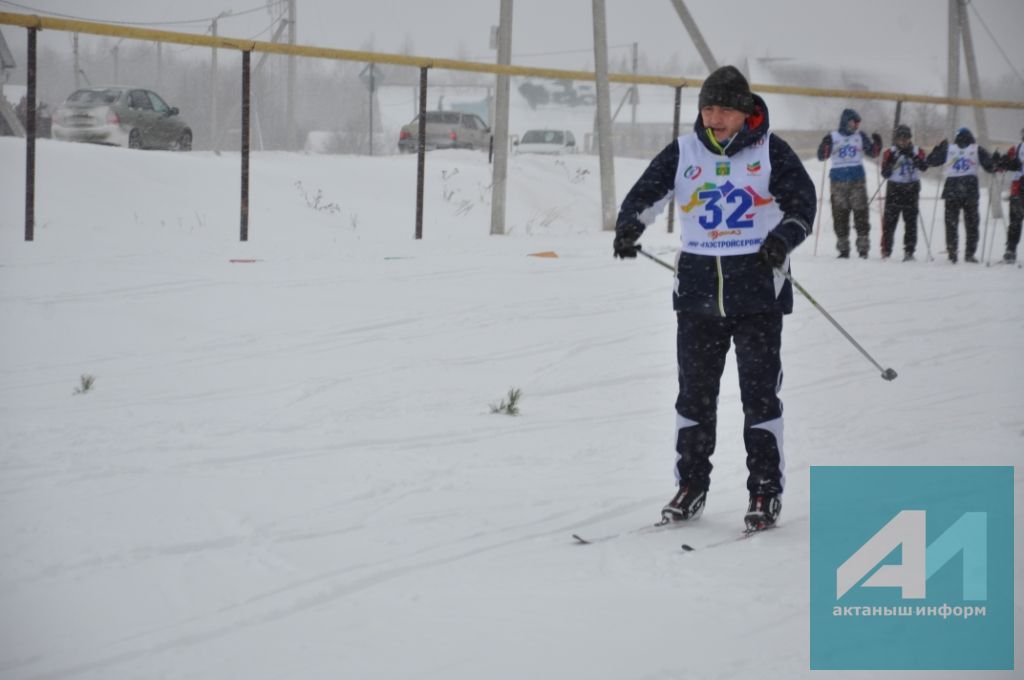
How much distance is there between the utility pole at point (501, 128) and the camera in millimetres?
14789

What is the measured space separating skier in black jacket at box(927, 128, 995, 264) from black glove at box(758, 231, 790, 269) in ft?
33.9

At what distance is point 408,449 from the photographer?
5.54 m

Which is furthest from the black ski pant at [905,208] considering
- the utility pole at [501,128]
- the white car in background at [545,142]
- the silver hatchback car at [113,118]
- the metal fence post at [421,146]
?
the white car in background at [545,142]

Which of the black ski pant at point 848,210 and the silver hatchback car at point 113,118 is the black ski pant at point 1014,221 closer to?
the black ski pant at point 848,210

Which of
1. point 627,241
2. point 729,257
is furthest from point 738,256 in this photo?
point 627,241

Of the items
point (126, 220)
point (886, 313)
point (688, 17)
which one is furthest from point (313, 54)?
point (688, 17)

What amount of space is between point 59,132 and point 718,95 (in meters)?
18.3

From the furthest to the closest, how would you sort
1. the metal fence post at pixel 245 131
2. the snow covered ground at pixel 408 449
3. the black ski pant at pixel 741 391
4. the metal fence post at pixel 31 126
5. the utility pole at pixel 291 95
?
the utility pole at pixel 291 95
the metal fence post at pixel 245 131
the metal fence post at pixel 31 126
the black ski pant at pixel 741 391
the snow covered ground at pixel 408 449

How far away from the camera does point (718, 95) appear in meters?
4.31

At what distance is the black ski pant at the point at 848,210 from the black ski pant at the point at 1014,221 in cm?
166

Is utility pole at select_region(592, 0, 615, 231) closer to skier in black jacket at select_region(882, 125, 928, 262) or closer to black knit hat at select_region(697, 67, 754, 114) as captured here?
skier in black jacket at select_region(882, 125, 928, 262)

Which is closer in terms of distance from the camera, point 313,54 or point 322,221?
point 313,54

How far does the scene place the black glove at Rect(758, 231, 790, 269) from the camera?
13.9ft

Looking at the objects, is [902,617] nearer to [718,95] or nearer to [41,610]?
[718,95]
